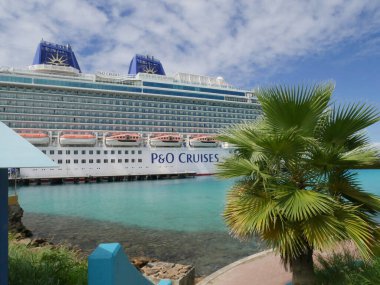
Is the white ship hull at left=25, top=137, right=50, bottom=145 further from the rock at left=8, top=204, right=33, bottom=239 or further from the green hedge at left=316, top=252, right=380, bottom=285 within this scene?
the green hedge at left=316, top=252, right=380, bottom=285

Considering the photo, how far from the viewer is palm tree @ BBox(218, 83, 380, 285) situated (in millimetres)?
3580

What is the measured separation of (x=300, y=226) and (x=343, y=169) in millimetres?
975

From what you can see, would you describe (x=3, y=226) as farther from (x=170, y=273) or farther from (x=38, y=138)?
(x=38, y=138)

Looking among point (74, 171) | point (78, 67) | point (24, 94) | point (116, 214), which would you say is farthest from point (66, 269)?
point (78, 67)

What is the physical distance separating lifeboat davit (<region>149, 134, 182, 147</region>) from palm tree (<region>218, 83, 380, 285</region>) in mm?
44663

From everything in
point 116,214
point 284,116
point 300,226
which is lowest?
point 116,214

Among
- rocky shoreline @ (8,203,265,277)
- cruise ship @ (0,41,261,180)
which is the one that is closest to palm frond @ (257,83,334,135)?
rocky shoreline @ (8,203,265,277)

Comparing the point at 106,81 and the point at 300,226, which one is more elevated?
the point at 106,81

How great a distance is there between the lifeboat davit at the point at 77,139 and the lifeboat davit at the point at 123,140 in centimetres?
227

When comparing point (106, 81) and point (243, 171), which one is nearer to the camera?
point (243, 171)

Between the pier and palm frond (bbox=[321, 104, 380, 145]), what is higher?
palm frond (bbox=[321, 104, 380, 145])

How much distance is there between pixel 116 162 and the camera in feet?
150

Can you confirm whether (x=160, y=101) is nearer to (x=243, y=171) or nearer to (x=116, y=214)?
(x=116, y=214)

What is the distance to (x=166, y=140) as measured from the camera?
4897 cm
